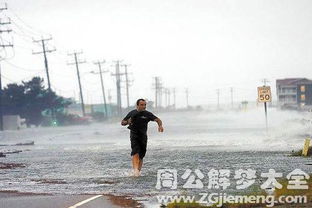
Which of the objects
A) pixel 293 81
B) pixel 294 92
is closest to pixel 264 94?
pixel 293 81

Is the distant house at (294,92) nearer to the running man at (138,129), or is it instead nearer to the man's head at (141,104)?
the running man at (138,129)

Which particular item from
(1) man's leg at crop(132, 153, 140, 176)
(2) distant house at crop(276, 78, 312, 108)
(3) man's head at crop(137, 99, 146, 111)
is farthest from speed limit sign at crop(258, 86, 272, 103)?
(2) distant house at crop(276, 78, 312, 108)

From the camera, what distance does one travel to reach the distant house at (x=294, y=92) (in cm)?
13950

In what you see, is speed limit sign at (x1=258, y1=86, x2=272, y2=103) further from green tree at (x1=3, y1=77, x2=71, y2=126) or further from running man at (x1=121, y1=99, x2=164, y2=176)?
green tree at (x1=3, y1=77, x2=71, y2=126)

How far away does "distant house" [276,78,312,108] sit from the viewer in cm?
13950

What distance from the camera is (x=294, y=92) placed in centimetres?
14375

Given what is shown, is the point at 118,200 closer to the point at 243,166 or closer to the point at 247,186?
the point at 247,186

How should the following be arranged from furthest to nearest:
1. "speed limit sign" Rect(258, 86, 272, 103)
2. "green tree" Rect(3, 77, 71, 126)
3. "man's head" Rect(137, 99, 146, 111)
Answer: "green tree" Rect(3, 77, 71, 126) < "speed limit sign" Rect(258, 86, 272, 103) < "man's head" Rect(137, 99, 146, 111)

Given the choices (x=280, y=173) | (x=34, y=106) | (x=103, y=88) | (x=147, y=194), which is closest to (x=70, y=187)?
(x=147, y=194)

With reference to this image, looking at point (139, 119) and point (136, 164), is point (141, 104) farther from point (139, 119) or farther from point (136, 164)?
point (136, 164)

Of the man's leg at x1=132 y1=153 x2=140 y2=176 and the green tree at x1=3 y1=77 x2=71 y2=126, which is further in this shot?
the green tree at x1=3 y1=77 x2=71 y2=126

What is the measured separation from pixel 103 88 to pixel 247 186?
4294 inches

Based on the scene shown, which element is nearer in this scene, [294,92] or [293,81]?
[293,81]

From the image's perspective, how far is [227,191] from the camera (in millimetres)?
10797
